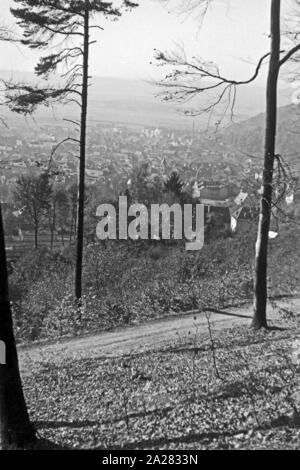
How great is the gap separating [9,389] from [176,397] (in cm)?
244

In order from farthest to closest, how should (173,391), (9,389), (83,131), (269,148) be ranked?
1. (83,131)
2. (269,148)
3. (173,391)
4. (9,389)

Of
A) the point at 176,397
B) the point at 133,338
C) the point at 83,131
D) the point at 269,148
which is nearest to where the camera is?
the point at 176,397

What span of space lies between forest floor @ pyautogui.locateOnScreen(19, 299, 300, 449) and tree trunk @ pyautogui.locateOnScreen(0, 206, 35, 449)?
542mm

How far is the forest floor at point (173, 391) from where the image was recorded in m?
5.41

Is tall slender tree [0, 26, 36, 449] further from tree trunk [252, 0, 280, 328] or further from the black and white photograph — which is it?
tree trunk [252, 0, 280, 328]

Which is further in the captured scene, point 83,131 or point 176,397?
point 83,131

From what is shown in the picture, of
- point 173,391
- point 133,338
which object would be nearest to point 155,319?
point 133,338

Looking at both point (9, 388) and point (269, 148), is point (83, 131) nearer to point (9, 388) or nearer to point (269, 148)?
point (269, 148)

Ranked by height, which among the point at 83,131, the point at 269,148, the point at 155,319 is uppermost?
the point at 83,131

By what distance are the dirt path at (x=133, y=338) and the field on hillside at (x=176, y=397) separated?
63 centimetres

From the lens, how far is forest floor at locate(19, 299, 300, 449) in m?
5.41

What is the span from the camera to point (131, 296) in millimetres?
14602

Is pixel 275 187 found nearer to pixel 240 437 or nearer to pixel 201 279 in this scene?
pixel 240 437

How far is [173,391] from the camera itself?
6.76 m
